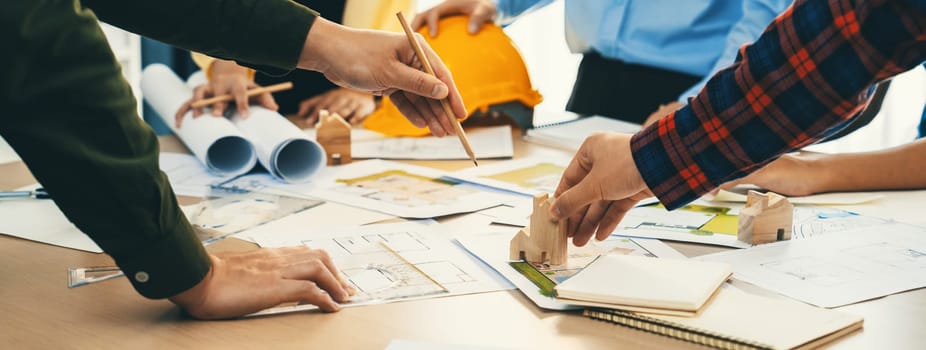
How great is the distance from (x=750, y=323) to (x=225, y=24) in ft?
2.44

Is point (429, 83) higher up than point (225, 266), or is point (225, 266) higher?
point (429, 83)

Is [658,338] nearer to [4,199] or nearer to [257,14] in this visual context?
[257,14]

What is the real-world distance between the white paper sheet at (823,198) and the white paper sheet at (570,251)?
0.27m

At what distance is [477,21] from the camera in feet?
6.48

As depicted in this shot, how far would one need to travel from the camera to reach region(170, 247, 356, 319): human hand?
34.5 inches

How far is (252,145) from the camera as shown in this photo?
162 centimetres

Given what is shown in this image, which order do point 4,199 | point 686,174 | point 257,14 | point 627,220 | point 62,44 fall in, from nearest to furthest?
point 62,44 < point 686,174 < point 257,14 < point 627,220 < point 4,199

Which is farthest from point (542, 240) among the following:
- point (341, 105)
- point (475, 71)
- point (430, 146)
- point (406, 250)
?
point (341, 105)

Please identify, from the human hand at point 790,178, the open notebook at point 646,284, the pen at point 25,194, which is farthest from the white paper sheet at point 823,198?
the pen at point 25,194

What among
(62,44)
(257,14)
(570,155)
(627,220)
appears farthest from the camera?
(570,155)

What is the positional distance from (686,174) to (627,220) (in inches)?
8.9

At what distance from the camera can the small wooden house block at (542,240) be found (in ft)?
3.40

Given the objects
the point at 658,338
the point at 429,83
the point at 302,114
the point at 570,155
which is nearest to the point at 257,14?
the point at 429,83

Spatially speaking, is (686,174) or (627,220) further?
(627,220)
